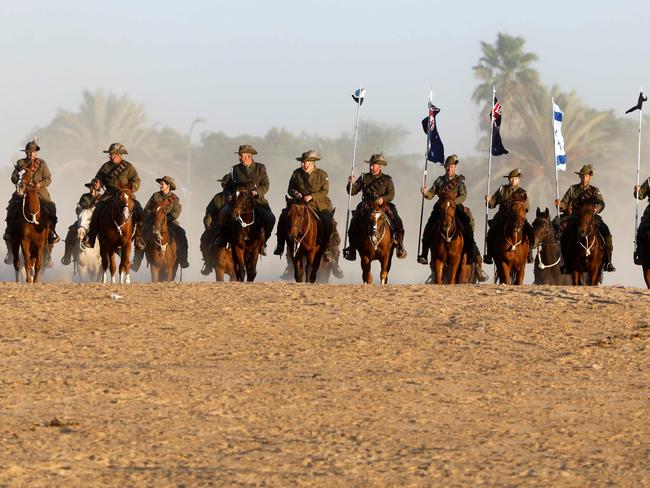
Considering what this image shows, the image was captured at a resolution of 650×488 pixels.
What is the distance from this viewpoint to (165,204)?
3122cm

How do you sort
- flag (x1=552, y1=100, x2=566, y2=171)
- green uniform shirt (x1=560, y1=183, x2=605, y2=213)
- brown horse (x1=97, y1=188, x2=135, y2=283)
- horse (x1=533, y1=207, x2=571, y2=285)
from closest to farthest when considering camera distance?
brown horse (x1=97, y1=188, x2=135, y2=283) < green uniform shirt (x1=560, y1=183, x2=605, y2=213) < horse (x1=533, y1=207, x2=571, y2=285) < flag (x1=552, y1=100, x2=566, y2=171)

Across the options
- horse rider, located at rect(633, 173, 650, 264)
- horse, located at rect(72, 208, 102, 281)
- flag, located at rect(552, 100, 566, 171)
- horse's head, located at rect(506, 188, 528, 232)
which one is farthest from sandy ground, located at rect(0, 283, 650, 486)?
horse, located at rect(72, 208, 102, 281)

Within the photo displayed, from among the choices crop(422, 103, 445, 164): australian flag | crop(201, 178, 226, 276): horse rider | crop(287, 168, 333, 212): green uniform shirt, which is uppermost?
crop(422, 103, 445, 164): australian flag

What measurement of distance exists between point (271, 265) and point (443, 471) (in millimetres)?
60511

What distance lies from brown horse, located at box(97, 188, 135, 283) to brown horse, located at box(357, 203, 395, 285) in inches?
153

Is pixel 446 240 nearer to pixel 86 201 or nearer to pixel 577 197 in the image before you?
pixel 577 197

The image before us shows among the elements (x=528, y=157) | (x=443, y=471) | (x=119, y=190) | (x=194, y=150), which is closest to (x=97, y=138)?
(x=194, y=150)

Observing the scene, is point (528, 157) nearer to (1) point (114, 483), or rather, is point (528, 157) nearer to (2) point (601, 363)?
(2) point (601, 363)

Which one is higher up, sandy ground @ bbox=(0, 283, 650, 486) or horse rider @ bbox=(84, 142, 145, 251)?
horse rider @ bbox=(84, 142, 145, 251)

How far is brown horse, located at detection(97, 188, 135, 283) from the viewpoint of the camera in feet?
85.7

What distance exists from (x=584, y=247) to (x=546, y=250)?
1668 millimetres

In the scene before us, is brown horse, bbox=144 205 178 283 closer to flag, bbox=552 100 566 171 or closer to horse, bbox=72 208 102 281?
horse, bbox=72 208 102 281

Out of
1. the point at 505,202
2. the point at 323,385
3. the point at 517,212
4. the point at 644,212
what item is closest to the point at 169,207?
the point at 505,202

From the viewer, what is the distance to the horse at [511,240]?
1041 inches
